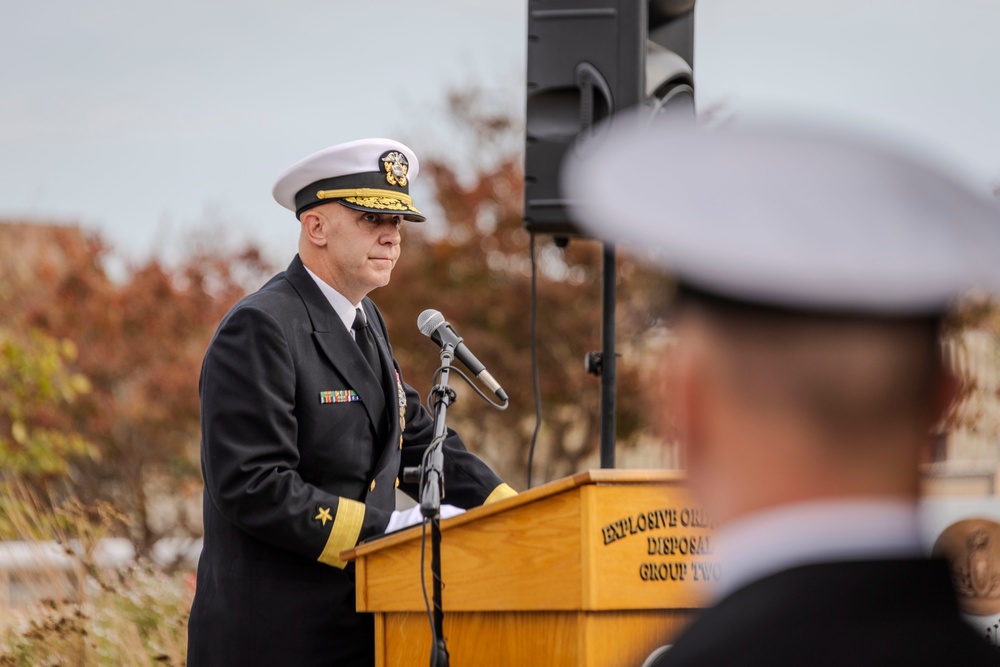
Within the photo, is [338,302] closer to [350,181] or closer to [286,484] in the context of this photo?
[350,181]

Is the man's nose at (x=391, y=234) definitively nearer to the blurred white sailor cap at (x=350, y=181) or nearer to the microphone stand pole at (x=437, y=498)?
the blurred white sailor cap at (x=350, y=181)

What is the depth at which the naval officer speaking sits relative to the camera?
123 inches

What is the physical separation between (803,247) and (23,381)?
865 centimetres

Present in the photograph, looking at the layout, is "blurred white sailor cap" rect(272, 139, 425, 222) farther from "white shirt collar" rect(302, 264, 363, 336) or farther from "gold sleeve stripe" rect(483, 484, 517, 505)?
"gold sleeve stripe" rect(483, 484, 517, 505)

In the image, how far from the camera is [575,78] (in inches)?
184

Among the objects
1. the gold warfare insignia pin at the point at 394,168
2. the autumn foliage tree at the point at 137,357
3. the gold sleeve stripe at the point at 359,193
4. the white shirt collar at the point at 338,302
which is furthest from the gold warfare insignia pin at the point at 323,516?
Answer: the autumn foliage tree at the point at 137,357

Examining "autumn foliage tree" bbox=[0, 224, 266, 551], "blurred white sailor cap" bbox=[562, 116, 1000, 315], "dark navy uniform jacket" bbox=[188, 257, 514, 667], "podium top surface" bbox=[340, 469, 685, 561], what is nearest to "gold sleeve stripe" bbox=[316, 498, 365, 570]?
"dark navy uniform jacket" bbox=[188, 257, 514, 667]

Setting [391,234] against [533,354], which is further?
[533,354]

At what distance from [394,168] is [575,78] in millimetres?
1208

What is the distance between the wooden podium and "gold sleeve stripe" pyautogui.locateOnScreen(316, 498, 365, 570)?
28cm

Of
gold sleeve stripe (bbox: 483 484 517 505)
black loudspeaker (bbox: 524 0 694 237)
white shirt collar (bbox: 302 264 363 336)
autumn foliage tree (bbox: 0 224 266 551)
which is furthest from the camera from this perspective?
autumn foliage tree (bbox: 0 224 266 551)

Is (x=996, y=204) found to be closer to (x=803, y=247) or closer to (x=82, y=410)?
(x=803, y=247)

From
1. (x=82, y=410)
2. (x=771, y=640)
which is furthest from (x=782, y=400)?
(x=82, y=410)

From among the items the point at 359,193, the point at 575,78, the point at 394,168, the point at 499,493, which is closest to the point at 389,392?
the point at 499,493
